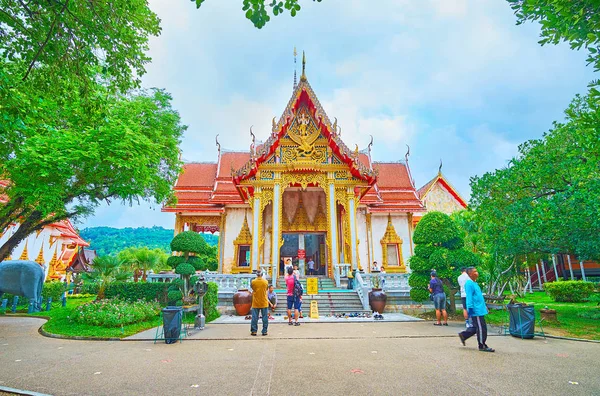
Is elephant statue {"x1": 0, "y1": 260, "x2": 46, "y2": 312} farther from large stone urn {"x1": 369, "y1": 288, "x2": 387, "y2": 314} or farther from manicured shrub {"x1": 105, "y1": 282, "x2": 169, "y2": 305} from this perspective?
large stone urn {"x1": 369, "y1": 288, "x2": 387, "y2": 314}

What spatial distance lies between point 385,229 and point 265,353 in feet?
44.6

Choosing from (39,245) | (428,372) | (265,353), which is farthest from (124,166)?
(39,245)

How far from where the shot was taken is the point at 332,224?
13.8 m

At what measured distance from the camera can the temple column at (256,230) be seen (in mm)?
13328

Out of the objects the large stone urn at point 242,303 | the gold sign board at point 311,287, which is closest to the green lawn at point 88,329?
the large stone urn at point 242,303

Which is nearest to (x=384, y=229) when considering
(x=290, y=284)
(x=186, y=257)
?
(x=290, y=284)

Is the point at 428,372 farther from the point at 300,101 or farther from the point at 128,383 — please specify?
the point at 300,101

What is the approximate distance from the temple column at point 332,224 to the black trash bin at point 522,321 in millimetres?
7317

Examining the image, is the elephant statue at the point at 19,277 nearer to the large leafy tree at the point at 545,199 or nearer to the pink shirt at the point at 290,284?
the pink shirt at the point at 290,284

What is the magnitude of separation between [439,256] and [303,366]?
637cm

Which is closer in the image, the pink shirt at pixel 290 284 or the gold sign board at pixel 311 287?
the pink shirt at pixel 290 284

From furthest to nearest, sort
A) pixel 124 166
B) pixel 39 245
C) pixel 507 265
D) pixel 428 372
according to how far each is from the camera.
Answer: pixel 39 245, pixel 507 265, pixel 124 166, pixel 428 372

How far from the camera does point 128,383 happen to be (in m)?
3.51

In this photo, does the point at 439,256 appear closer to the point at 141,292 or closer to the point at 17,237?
the point at 141,292
